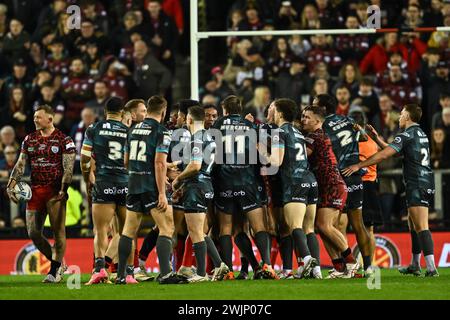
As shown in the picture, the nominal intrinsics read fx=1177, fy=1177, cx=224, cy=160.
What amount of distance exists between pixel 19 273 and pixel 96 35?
6023mm

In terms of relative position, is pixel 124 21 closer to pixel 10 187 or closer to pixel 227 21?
pixel 227 21

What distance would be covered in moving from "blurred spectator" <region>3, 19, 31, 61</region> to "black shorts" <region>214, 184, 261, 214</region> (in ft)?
32.1

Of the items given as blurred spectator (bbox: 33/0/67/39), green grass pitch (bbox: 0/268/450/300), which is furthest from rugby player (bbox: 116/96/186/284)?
blurred spectator (bbox: 33/0/67/39)

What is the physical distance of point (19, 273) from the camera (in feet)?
66.2

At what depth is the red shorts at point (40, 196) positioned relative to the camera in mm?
16062

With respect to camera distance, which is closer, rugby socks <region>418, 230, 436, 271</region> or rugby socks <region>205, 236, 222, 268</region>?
rugby socks <region>205, 236, 222, 268</region>

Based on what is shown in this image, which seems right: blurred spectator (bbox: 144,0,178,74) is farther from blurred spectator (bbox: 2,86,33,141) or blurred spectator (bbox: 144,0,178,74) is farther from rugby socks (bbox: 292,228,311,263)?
rugby socks (bbox: 292,228,311,263)

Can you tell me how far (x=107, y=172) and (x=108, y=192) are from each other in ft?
0.89

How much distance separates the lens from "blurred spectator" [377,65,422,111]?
22.2 m

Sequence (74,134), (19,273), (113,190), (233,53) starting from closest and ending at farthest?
1. (113,190)
2. (19,273)
3. (74,134)
4. (233,53)

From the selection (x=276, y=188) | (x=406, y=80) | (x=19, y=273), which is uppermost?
(x=406, y=80)

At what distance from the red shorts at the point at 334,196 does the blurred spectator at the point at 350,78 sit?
6.24 metres

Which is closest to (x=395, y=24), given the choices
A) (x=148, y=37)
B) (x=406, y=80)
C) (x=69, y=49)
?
(x=406, y=80)

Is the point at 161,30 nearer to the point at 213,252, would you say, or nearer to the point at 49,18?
the point at 49,18
